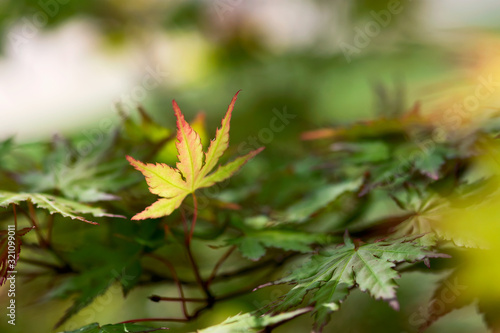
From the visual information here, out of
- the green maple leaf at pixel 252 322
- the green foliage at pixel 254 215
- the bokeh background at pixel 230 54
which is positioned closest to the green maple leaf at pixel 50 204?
the green foliage at pixel 254 215

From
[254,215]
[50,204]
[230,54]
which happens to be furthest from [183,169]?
[230,54]

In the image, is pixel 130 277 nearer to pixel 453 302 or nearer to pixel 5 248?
pixel 5 248

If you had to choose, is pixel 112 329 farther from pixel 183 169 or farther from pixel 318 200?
pixel 318 200

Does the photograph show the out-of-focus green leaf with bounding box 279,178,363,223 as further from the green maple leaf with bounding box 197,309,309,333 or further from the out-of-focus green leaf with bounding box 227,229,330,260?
the green maple leaf with bounding box 197,309,309,333

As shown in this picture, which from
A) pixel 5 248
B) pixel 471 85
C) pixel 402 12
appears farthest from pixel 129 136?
pixel 402 12

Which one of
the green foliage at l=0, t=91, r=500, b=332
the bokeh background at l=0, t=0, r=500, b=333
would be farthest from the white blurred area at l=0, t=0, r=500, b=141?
the green foliage at l=0, t=91, r=500, b=332
